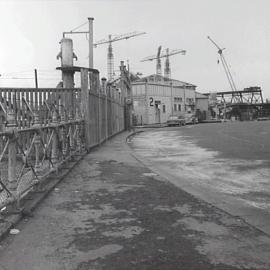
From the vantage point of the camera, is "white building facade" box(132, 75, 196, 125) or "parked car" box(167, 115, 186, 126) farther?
"white building facade" box(132, 75, 196, 125)

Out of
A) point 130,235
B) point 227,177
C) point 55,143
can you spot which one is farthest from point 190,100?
point 130,235

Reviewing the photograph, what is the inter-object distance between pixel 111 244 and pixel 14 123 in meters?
2.15

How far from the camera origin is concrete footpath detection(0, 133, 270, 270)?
15.6 feet

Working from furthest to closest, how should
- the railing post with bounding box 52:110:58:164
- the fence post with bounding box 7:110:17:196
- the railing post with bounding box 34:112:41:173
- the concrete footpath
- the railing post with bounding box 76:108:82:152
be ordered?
the railing post with bounding box 76:108:82:152 → the railing post with bounding box 52:110:58:164 → the railing post with bounding box 34:112:41:173 → the fence post with bounding box 7:110:17:196 → the concrete footpath

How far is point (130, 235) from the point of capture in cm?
570

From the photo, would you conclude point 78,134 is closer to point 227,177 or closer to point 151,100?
point 227,177

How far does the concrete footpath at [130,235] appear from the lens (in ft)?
15.6

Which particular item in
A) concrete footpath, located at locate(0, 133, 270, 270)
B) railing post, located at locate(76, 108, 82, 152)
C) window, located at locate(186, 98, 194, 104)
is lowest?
concrete footpath, located at locate(0, 133, 270, 270)

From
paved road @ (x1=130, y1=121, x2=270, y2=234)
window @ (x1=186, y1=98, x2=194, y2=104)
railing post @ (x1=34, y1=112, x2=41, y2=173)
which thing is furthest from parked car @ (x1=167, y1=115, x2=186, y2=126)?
railing post @ (x1=34, y1=112, x2=41, y2=173)

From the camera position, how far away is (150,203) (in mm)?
7629

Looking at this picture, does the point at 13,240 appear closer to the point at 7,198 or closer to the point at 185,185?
the point at 7,198

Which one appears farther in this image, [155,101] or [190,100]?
[190,100]

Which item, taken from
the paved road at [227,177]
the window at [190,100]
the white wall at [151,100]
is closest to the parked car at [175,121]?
the white wall at [151,100]

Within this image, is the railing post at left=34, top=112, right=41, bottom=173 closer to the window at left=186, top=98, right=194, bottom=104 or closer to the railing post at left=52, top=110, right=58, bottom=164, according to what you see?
the railing post at left=52, top=110, right=58, bottom=164
